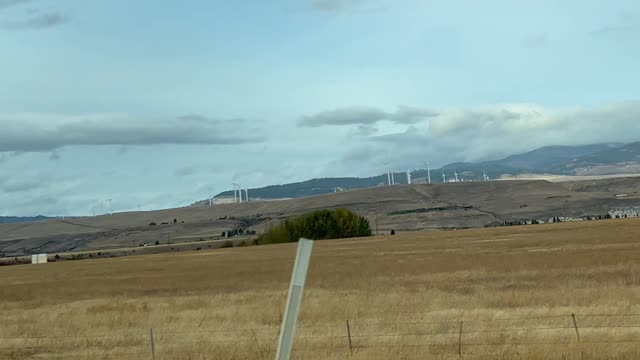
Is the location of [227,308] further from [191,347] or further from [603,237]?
[603,237]

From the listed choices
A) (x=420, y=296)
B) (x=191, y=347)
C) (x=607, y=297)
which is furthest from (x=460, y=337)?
(x=420, y=296)

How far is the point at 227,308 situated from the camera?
125ft

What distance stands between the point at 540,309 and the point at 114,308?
836 inches

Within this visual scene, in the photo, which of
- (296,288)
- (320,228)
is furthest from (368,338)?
(320,228)

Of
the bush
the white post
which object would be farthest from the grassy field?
the bush

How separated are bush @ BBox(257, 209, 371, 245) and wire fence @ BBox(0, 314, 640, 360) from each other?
12847 cm

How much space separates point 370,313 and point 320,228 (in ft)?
421

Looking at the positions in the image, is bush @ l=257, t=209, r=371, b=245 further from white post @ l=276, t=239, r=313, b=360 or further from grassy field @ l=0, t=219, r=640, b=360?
white post @ l=276, t=239, r=313, b=360

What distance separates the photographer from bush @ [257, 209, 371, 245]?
158 m

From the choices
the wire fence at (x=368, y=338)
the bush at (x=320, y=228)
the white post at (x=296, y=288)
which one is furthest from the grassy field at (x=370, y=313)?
the bush at (x=320, y=228)

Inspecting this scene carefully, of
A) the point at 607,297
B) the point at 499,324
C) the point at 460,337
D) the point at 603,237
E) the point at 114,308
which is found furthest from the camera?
the point at 603,237

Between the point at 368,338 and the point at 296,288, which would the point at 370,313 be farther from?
the point at 296,288

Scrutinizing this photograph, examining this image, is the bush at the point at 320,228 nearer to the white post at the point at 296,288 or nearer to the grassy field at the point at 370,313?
the grassy field at the point at 370,313

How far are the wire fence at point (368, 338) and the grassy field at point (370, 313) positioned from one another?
5 centimetres
